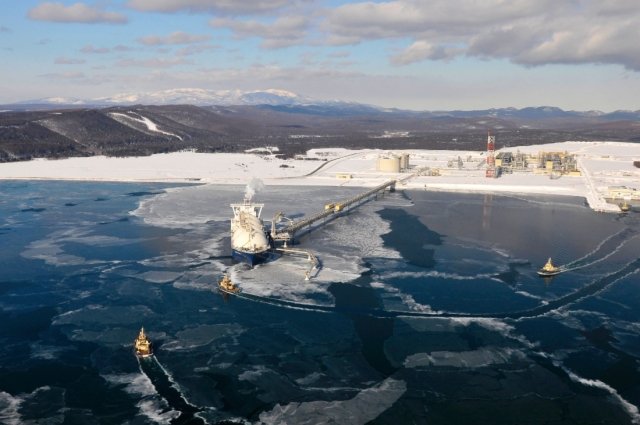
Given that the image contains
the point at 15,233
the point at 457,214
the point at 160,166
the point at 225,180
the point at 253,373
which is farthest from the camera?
the point at 160,166

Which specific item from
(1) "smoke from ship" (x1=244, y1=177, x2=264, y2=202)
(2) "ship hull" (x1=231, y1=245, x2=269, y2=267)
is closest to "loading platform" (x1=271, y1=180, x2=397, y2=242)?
(2) "ship hull" (x1=231, y1=245, x2=269, y2=267)

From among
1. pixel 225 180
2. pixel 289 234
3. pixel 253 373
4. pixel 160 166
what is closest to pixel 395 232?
pixel 289 234

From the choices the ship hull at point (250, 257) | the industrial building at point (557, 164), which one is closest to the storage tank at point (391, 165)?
the industrial building at point (557, 164)

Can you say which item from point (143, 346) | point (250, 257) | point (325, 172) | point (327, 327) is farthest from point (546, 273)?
point (325, 172)

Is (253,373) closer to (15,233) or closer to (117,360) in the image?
(117,360)

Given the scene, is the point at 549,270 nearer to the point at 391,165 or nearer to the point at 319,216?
the point at 319,216

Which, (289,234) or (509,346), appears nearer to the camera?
(509,346)
